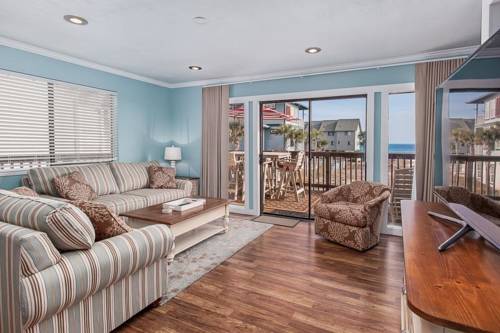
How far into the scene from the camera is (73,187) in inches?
137

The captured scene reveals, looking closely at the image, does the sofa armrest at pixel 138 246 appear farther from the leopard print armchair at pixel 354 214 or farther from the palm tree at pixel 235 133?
the palm tree at pixel 235 133

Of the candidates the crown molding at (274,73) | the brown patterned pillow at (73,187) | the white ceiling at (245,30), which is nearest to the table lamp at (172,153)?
the crown molding at (274,73)

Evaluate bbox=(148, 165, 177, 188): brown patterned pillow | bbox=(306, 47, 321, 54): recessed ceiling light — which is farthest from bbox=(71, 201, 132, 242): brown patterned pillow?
bbox=(306, 47, 321, 54): recessed ceiling light

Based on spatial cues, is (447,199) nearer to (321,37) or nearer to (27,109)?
(321,37)

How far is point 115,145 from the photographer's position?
182 inches

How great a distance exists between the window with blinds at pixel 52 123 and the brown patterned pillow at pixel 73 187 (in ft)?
1.72

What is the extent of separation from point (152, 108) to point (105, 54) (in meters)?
1.54

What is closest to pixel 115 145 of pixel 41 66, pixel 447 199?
pixel 41 66

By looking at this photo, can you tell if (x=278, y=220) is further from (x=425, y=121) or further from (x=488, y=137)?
(x=488, y=137)

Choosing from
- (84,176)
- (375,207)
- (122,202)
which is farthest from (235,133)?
(375,207)

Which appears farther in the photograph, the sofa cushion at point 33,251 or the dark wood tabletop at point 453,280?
the sofa cushion at point 33,251

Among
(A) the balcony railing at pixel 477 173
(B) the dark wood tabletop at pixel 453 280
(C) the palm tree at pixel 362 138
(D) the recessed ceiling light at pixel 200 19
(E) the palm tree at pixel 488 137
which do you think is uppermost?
(D) the recessed ceiling light at pixel 200 19

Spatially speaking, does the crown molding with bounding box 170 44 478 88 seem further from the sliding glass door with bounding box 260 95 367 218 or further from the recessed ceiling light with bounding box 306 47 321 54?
the recessed ceiling light with bounding box 306 47 321 54

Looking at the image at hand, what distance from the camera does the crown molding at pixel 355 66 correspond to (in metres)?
3.46
